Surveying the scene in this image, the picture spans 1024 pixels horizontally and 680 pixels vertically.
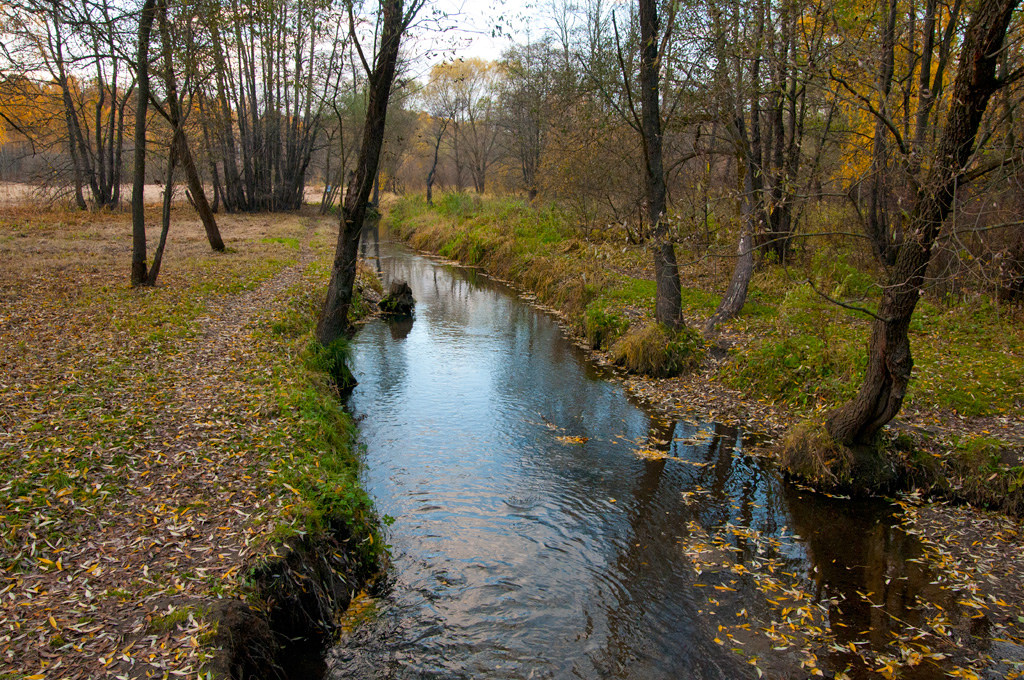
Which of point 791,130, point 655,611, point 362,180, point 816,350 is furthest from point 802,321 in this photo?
point 362,180

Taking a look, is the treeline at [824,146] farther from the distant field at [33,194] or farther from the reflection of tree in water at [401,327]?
the distant field at [33,194]

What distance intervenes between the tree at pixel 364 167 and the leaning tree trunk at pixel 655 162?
4.04 meters

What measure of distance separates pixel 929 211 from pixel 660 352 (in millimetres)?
5778

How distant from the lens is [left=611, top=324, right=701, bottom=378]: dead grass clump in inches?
431

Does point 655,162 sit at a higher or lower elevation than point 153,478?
higher

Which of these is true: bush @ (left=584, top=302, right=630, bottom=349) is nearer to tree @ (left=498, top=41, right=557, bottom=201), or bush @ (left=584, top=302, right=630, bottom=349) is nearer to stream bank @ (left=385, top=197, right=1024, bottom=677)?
stream bank @ (left=385, top=197, right=1024, bottom=677)

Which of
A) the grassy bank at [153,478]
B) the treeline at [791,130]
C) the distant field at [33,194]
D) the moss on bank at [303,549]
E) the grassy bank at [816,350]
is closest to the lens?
the grassy bank at [153,478]

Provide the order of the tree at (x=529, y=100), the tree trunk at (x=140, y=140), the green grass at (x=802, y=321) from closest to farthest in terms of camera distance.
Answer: the green grass at (x=802, y=321) → the tree trunk at (x=140, y=140) → the tree at (x=529, y=100)

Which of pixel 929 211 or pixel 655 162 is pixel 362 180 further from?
pixel 929 211

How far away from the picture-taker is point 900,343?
244 inches

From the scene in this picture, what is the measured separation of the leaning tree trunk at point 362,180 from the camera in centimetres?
928

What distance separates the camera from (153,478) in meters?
5.39

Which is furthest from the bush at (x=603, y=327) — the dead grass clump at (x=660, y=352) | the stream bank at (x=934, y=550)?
the dead grass clump at (x=660, y=352)

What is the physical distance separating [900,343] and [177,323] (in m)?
9.97
